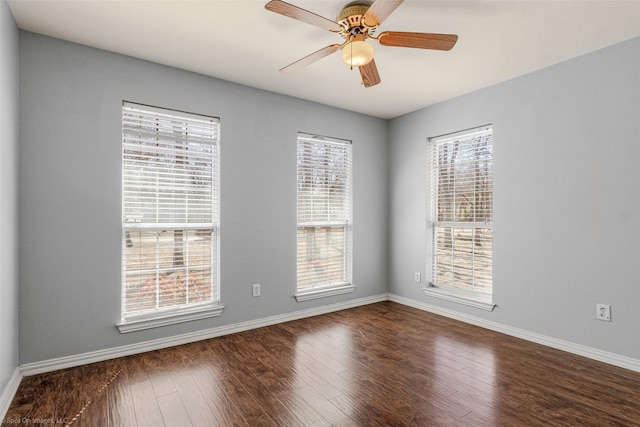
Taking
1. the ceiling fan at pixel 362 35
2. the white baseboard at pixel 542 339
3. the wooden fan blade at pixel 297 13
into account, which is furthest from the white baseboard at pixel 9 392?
the white baseboard at pixel 542 339

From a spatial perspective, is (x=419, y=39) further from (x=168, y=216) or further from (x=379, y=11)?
(x=168, y=216)

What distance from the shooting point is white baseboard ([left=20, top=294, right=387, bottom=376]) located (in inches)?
97.1

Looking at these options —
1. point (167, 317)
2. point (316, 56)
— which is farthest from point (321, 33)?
point (167, 317)

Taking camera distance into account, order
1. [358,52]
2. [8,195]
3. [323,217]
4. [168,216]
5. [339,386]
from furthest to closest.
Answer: [323,217] → [168,216] → [339,386] → [8,195] → [358,52]

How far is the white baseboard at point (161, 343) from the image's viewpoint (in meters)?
2.47

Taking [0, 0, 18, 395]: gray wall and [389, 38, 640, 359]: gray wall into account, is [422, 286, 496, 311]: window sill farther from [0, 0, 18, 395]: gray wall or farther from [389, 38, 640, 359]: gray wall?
[0, 0, 18, 395]: gray wall

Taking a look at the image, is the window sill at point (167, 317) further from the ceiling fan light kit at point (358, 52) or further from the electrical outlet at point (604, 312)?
the electrical outlet at point (604, 312)

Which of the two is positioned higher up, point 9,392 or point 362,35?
point 362,35

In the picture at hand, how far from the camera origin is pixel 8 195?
2145mm

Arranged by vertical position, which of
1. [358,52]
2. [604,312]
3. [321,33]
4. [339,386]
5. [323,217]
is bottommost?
[339,386]

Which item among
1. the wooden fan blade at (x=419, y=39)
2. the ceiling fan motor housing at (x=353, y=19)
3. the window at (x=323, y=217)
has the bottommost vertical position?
the window at (x=323, y=217)

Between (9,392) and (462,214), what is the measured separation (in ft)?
13.7

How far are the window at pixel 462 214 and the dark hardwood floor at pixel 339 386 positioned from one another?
783 mm

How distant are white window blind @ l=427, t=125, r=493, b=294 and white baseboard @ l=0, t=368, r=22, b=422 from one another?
3976 mm
